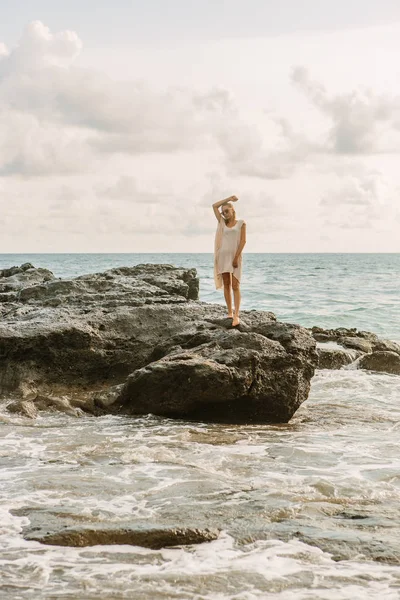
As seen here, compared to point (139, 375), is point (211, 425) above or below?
below

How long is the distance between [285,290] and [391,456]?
34.2m

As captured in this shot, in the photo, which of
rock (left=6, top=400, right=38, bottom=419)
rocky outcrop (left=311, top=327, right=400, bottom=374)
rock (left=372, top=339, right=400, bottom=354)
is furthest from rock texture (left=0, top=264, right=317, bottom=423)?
rock (left=372, top=339, right=400, bottom=354)

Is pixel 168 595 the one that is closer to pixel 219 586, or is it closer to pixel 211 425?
pixel 219 586

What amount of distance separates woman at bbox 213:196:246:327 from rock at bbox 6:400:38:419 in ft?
11.0

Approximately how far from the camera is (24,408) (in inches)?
340

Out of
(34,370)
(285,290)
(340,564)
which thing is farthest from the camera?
(285,290)

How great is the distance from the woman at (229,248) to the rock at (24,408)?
11.0 feet

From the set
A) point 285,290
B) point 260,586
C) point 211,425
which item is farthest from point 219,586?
point 285,290

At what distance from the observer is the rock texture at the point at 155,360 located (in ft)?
28.4

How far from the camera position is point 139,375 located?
342 inches

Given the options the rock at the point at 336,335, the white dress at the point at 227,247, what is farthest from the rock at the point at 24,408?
the rock at the point at 336,335

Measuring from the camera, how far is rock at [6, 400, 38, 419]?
8.58m

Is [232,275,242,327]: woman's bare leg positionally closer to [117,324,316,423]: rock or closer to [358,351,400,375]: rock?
[117,324,316,423]: rock

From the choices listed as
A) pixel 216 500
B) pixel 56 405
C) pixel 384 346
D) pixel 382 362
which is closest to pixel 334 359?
pixel 382 362
